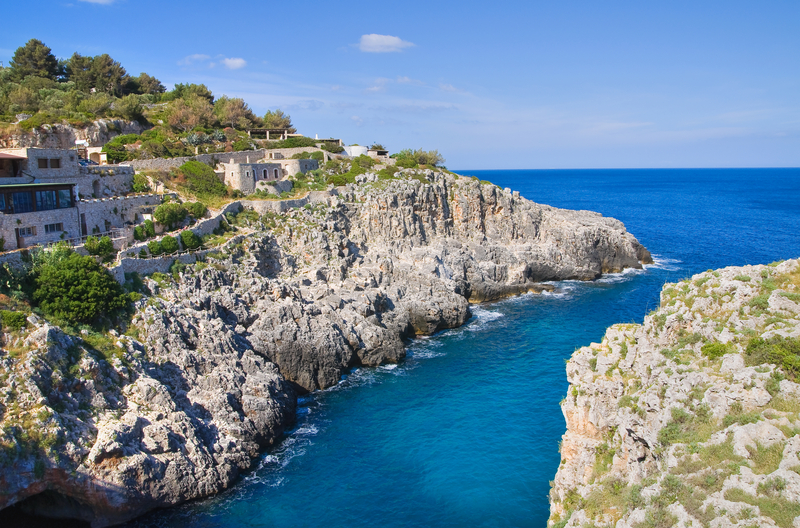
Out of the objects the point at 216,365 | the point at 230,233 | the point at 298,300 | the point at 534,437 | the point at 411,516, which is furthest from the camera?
the point at 230,233

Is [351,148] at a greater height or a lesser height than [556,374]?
greater

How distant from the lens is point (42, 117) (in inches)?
2357

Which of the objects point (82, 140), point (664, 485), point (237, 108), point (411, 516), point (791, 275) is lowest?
point (411, 516)

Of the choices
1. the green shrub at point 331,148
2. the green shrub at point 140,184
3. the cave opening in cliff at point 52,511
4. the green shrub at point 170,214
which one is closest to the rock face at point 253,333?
the cave opening in cliff at point 52,511

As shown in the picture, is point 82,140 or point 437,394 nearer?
point 437,394

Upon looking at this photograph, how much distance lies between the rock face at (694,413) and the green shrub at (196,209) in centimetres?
4346

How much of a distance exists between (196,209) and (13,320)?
25771mm

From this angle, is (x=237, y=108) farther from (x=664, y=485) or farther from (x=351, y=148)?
(x=664, y=485)

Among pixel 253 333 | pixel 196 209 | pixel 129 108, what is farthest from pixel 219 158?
pixel 253 333

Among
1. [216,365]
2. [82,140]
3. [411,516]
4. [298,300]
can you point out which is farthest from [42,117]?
[411,516]

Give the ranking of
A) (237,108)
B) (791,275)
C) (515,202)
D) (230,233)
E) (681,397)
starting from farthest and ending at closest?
(237,108) < (515,202) < (230,233) < (791,275) < (681,397)

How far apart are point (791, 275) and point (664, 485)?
35.7 feet

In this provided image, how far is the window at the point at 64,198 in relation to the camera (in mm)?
44844

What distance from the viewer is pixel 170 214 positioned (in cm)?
5084
